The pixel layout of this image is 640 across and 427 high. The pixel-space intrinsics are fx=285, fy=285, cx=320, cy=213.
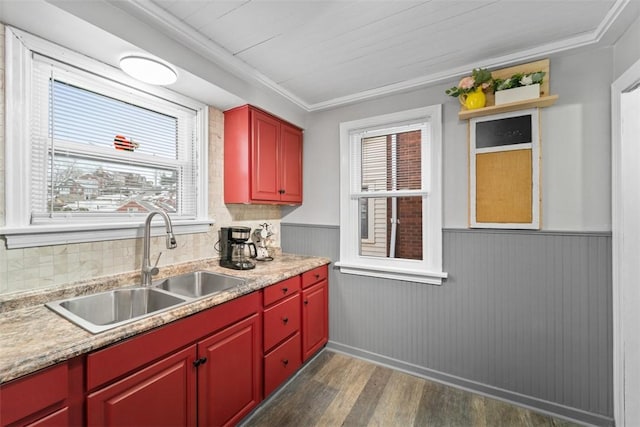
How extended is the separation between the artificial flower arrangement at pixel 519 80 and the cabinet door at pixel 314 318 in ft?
6.74

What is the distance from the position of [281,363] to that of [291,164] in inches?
Result: 67.9

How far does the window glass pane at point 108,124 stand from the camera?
1562 mm

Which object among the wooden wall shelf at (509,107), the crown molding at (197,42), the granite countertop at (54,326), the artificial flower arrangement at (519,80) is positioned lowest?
the granite countertop at (54,326)

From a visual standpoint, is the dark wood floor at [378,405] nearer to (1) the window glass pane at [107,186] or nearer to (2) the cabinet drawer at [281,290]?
(2) the cabinet drawer at [281,290]

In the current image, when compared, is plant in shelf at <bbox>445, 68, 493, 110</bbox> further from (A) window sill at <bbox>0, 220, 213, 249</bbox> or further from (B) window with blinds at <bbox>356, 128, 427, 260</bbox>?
(A) window sill at <bbox>0, 220, 213, 249</bbox>

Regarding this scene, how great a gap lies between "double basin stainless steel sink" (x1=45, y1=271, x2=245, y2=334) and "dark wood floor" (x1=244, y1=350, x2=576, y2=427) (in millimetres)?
920

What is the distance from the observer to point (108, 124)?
1.76 m

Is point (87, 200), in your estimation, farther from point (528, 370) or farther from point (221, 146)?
point (528, 370)

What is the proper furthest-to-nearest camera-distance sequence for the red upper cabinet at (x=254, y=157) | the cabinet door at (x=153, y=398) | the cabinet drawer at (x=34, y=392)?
the red upper cabinet at (x=254, y=157) < the cabinet door at (x=153, y=398) < the cabinet drawer at (x=34, y=392)

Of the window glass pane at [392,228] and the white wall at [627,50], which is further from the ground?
the white wall at [627,50]

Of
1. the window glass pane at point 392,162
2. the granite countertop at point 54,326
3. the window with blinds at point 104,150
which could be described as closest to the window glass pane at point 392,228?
the window glass pane at point 392,162

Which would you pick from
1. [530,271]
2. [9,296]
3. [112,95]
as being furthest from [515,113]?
[9,296]

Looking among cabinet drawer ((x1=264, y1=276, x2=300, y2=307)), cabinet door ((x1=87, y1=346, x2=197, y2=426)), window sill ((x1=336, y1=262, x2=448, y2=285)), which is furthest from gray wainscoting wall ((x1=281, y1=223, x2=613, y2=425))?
cabinet door ((x1=87, y1=346, x2=197, y2=426))

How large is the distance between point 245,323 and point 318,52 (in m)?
1.81
